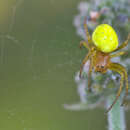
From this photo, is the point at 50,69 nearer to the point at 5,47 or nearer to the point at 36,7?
the point at 5,47

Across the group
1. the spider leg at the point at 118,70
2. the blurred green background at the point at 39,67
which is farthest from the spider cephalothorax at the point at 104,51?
the blurred green background at the point at 39,67

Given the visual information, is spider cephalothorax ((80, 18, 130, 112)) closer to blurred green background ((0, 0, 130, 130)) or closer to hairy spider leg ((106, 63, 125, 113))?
hairy spider leg ((106, 63, 125, 113))

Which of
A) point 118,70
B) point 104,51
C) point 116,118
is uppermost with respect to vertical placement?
point 104,51

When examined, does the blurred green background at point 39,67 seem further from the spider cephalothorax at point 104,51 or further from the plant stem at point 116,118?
the plant stem at point 116,118

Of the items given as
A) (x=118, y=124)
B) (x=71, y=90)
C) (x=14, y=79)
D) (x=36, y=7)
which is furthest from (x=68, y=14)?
(x=118, y=124)

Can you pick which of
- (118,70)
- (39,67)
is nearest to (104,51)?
(118,70)

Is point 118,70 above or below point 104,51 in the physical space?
below

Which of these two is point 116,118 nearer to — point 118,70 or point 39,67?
point 118,70
